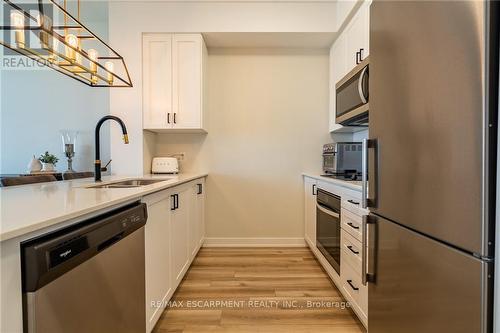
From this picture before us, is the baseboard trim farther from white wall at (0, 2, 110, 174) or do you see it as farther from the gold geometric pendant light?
the gold geometric pendant light

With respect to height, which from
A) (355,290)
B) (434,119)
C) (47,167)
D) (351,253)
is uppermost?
(434,119)

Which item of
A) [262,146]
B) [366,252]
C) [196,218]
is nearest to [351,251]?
[366,252]

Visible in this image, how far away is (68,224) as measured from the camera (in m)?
0.80

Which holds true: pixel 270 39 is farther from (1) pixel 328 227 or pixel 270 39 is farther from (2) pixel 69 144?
(2) pixel 69 144

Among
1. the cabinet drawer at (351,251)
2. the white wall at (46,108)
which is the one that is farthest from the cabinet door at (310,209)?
the white wall at (46,108)

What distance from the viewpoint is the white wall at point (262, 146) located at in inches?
134

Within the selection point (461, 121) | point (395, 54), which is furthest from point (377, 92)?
point (461, 121)

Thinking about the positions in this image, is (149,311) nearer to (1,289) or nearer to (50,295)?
(50,295)

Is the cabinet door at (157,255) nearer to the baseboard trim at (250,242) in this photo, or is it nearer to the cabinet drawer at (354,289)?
the cabinet drawer at (354,289)

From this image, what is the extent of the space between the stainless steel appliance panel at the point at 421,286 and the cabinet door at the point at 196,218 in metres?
1.73

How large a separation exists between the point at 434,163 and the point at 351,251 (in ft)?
3.65

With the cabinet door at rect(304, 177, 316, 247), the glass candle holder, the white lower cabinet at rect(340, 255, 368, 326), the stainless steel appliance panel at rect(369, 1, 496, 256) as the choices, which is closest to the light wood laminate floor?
the white lower cabinet at rect(340, 255, 368, 326)

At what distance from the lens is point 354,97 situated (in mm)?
2164

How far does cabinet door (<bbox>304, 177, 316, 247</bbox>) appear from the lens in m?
2.88
